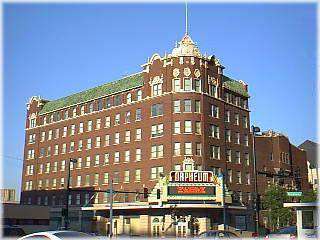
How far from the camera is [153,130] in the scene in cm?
6353

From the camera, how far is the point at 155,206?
56844mm

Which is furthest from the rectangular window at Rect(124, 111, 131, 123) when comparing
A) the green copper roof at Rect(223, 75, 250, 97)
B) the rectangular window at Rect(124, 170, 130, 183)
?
the green copper roof at Rect(223, 75, 250, 97)

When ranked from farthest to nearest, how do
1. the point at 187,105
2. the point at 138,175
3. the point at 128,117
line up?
the point at 128,117
the point at 138,175
the point at 187,105

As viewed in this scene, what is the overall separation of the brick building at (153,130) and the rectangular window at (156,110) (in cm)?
14

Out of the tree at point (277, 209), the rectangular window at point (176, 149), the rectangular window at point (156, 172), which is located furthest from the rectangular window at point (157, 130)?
the tree at point (277, 209)

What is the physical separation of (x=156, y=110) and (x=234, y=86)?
51.7 ft

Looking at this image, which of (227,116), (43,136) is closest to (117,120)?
(227,116)

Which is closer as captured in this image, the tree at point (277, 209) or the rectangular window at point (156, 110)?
the tree at point (277, 209)

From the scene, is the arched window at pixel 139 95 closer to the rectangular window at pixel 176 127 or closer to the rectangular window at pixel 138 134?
the rectangular window at pixel 138 134

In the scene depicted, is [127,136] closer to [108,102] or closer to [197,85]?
[108,102]

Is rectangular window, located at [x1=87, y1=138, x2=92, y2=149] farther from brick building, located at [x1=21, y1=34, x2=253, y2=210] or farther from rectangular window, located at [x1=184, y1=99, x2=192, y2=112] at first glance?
rectangular window, located at [x1=184, y1=99, x2=192, y2=112]

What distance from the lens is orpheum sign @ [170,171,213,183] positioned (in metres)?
56.1

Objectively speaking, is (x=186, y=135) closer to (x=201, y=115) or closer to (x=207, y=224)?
(x=201, y=115)

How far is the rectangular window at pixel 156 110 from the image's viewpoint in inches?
2487
